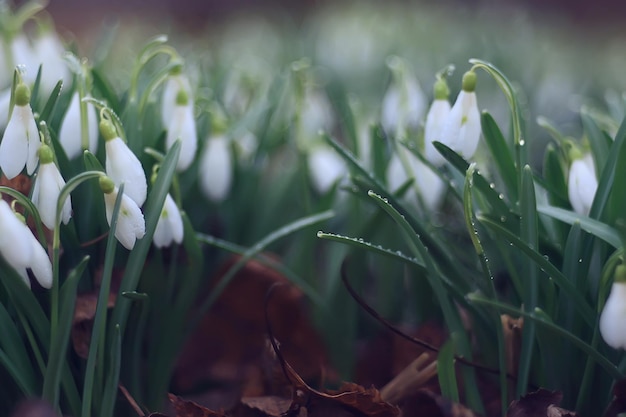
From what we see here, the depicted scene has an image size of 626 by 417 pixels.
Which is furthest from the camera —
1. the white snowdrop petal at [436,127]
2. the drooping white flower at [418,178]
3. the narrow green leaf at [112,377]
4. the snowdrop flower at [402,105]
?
the snowdrop flower at [402,105]

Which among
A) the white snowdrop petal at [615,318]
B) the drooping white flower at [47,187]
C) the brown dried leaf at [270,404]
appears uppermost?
the drooping white flower at [47,187]

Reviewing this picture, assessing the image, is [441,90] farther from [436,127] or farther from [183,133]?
[183,133]

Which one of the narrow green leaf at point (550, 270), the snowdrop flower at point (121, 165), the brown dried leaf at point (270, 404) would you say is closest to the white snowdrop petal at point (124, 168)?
the snowdrop flower at point (121, 165)

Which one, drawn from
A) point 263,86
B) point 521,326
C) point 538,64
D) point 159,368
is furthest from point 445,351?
point 538,64

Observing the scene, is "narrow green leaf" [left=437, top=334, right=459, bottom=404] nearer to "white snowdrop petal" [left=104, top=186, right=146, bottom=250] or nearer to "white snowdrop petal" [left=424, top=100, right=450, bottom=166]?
"white snowdrop petal" [left=424, top=100, right=450, bottom=166]

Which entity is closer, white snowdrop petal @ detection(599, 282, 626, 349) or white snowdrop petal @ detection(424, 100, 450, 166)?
white snowdrop petal @ detection(599, 282, 626, 349)

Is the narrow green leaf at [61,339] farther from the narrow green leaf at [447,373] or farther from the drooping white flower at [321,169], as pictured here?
the drooping white flower at [321,169]

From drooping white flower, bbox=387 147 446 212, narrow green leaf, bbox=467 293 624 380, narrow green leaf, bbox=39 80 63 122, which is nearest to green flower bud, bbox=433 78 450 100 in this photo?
drooping white flower, bbox=387 147 446 212
